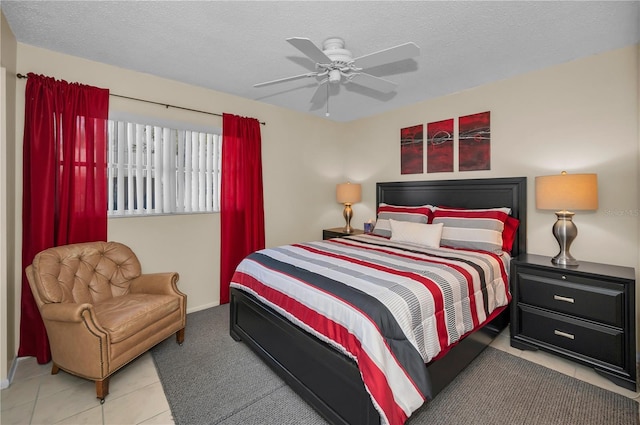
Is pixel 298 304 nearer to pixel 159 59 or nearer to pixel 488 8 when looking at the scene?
pixel 488 8

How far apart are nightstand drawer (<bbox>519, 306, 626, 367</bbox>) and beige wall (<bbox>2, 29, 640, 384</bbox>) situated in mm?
749

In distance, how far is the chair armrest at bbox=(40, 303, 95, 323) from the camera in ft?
6.25

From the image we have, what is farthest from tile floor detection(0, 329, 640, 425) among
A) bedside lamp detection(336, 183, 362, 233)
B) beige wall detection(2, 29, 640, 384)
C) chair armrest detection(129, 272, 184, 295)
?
bedside lamp detection(336, 183, 362, 233)

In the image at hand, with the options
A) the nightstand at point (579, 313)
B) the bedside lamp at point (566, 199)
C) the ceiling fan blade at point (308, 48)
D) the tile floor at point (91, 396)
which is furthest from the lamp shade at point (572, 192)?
the ceiling fan blade at point (308, 48)

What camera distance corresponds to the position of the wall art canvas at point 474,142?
335 centimetres

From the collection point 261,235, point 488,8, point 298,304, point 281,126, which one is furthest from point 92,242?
point 488,8

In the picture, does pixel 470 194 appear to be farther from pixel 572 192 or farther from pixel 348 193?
pixel 348 193

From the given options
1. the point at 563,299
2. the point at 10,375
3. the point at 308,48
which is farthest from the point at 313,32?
the point at 10,375

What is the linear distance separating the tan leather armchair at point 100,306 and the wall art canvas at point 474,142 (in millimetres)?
3481

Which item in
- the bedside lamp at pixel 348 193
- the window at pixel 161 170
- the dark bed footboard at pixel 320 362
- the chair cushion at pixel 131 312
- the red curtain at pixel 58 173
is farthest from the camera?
the bedside lamp at pixel 348 193

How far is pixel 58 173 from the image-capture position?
8.35ft

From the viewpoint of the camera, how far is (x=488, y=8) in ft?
6.44

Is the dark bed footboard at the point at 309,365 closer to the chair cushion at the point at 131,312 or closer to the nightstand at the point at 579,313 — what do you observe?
the chair cushion at the point at 131,312

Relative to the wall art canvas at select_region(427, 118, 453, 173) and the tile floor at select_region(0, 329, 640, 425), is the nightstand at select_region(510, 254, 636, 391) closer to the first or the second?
the tile floor at select_region(0, 329, 640, 425)
